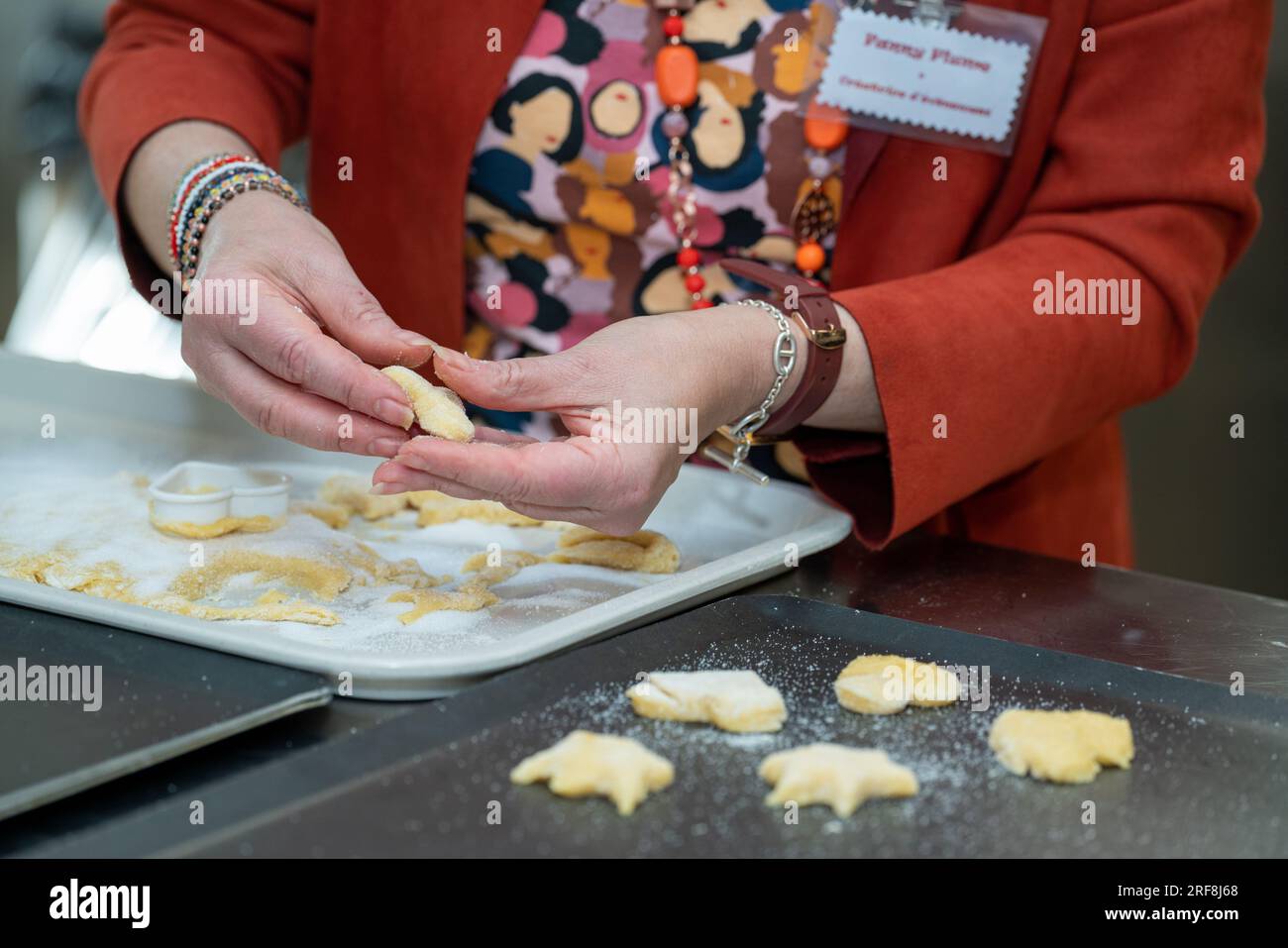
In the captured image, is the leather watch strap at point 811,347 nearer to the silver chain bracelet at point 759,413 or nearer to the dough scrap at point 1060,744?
the silver chain bracelet at point 759,413

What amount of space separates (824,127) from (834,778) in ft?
2.43

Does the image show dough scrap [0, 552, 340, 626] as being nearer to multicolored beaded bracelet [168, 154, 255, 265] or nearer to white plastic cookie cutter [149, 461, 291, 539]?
white plastic cookie cutter [149, 461, 291, 539]

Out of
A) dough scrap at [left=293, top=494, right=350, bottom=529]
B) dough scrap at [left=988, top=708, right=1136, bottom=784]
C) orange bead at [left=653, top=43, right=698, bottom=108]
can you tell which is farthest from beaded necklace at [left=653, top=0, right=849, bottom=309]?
dough scrap at [left=988, top=708, right=1136, bottom=784]

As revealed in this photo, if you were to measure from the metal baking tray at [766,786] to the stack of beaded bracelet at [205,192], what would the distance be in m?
0.55

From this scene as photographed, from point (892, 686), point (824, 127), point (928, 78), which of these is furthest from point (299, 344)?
point (928, 78)

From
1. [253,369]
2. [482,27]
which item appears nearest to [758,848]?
[253,369]

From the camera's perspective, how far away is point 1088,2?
47.7 inches

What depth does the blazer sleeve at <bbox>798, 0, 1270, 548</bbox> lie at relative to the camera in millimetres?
1101

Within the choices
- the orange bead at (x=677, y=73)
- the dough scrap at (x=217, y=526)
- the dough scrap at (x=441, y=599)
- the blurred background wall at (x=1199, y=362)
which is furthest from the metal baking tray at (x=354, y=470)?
the blurred background wall at (x=1199, y=362)

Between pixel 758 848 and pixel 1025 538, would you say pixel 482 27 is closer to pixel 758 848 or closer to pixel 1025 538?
pixel 1025 538

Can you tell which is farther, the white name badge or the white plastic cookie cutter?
the white name badge

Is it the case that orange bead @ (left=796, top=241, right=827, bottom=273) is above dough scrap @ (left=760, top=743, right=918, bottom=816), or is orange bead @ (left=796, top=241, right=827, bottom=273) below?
above

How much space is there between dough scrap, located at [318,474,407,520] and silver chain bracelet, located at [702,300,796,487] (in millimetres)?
278

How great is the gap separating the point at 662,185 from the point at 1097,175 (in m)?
0.39
